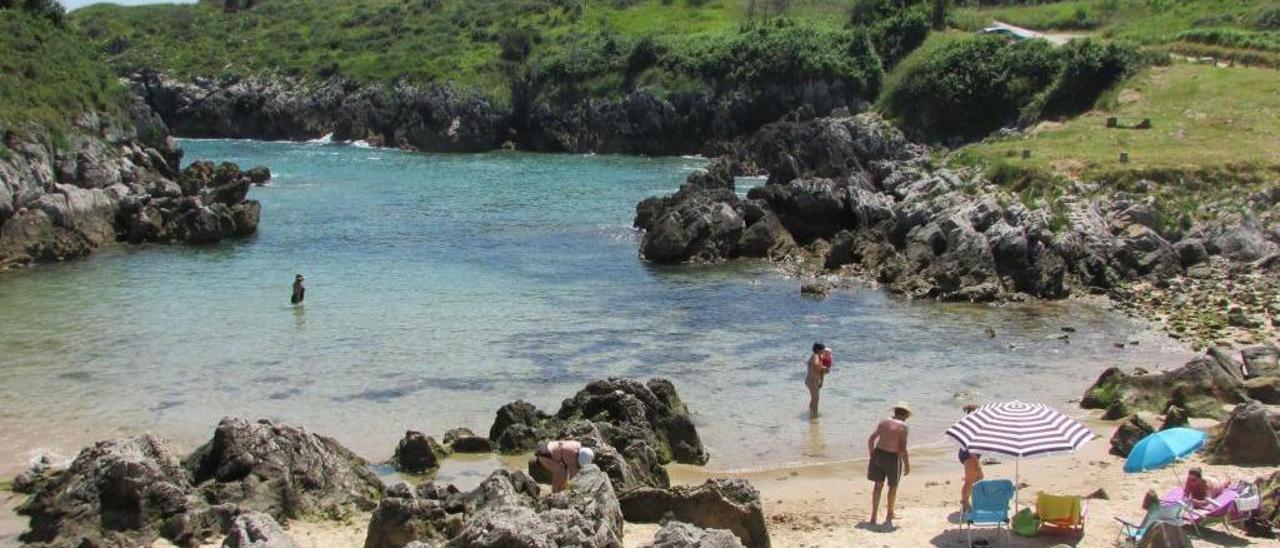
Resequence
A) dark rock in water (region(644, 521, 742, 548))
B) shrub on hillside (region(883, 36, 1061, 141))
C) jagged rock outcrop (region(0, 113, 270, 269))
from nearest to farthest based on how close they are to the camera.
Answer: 1. dark rock in water (region(644, 521, 742, 548))
2. jagged rock outcrop (region(0, 113, 270, 269))
3. shrub on hillside (region(883, 36, 1061, 141))

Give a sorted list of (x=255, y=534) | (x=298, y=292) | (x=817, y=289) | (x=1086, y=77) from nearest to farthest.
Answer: (x=255, y=534) < (x=298, y=292) < (x=817, y=289) < (x=1086, y=77)

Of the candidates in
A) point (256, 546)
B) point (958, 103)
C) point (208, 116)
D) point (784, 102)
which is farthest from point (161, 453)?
point (208, 116)

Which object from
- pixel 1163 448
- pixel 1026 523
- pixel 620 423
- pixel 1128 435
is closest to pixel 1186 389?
pixel 1128 435

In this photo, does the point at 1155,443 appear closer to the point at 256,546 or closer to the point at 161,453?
the point at 256,546

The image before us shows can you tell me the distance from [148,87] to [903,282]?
114291 mm

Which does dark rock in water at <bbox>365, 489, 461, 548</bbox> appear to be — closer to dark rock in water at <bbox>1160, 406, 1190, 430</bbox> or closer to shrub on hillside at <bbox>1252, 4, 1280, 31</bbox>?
dark rock in water at <bbox>1160, 406, 1190, 430</bbox>

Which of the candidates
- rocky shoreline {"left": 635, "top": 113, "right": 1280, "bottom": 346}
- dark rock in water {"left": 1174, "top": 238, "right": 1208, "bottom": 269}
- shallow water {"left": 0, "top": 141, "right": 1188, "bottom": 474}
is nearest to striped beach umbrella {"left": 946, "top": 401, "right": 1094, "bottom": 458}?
shallow water {"left": 0, "top": 141, "right": 1188, "bottom": 474}

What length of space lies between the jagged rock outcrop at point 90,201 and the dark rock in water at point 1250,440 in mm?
41886

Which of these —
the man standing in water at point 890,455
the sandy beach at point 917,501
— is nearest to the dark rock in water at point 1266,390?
the sandy beach at point 917,501

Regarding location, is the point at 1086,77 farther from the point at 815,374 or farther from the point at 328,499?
the point at 328,499

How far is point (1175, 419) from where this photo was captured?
23.8 m

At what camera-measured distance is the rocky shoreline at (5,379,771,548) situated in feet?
52.4

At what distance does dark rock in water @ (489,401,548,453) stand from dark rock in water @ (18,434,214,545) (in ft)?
22.5

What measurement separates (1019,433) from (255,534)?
1114 centimetres
